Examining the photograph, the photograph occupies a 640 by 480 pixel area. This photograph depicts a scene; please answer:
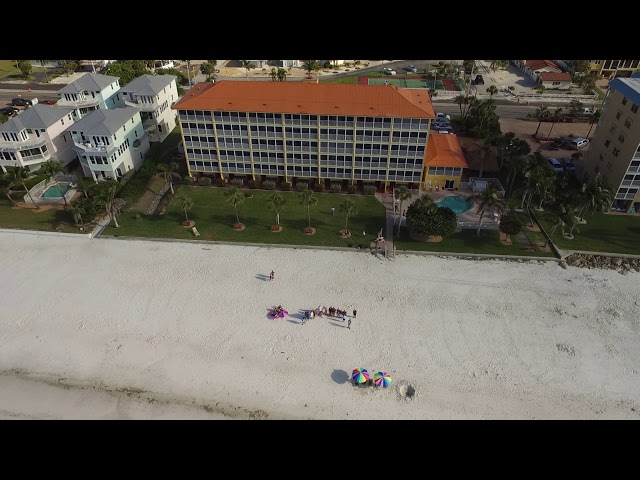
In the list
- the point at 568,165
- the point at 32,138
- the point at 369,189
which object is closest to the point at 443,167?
the point at 369,189

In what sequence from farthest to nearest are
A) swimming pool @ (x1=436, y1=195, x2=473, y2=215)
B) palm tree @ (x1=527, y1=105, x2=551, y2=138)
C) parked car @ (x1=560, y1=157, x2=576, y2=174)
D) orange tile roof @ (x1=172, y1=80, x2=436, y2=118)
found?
palm tree @ (x1=527, y1=105, x2=551, y2=138) → parked car @ (x1=560, y1=157, x2=576, y2=174) → swimming pool @ (x1=436, y1=195, x2=473, y2=215) → orange tile roof @ (x1=172, y1=80, x2=436, y2=118)

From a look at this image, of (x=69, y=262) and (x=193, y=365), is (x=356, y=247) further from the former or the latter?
(x=69, y=262)

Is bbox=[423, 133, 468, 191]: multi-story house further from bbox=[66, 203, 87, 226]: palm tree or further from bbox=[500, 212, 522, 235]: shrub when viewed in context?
bbox=[66, 203, 87, 226]: palm tree

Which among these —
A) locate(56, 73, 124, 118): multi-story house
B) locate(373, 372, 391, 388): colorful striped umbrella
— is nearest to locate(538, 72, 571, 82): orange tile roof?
locate(373, 372, 391, 388): colorful striped umbrella

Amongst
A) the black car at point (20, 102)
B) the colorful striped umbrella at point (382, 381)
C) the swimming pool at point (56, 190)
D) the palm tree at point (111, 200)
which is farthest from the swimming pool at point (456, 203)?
the black car at point (20, 102)

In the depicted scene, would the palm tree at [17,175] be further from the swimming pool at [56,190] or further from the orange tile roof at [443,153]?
the orange tile roof at [443,153]
